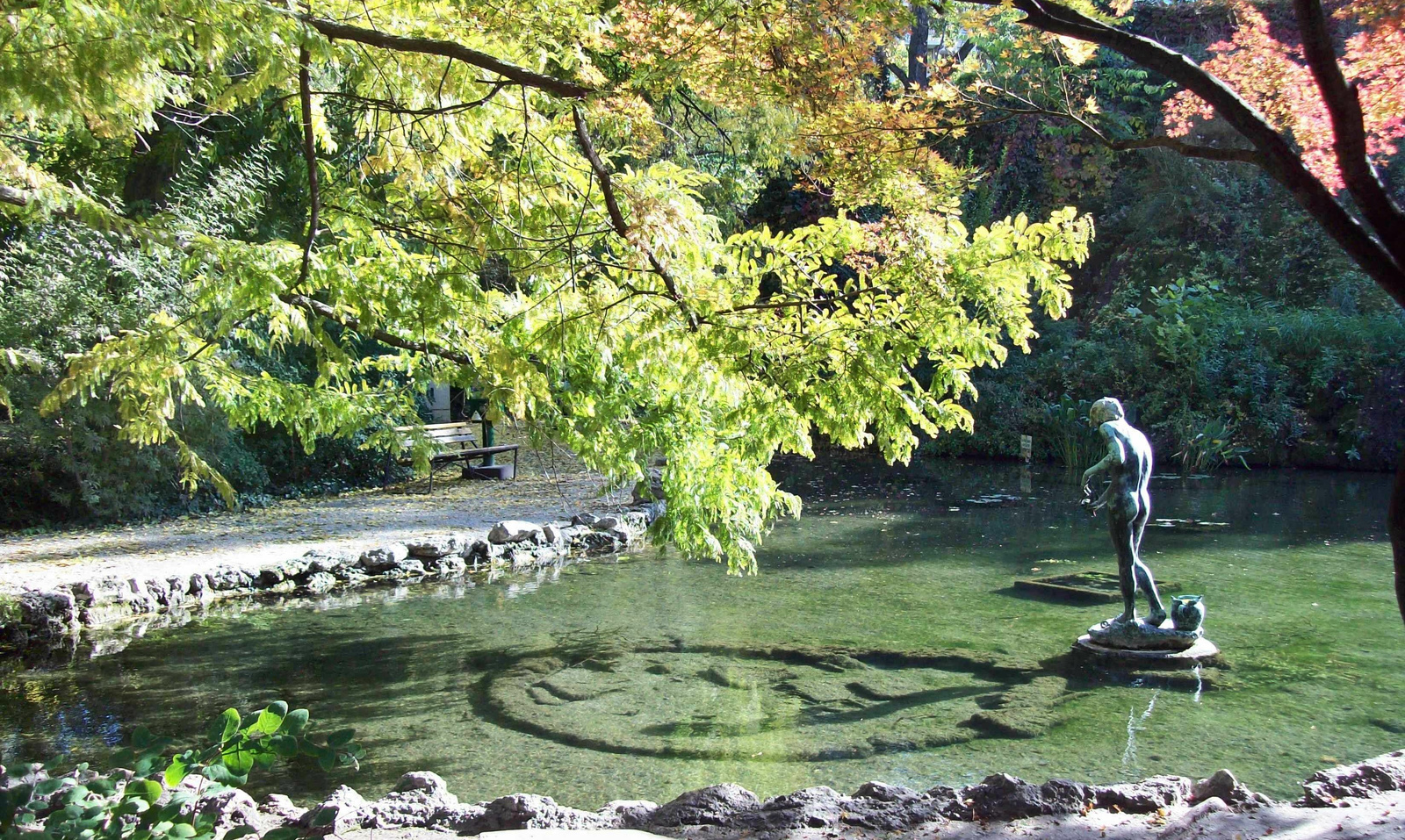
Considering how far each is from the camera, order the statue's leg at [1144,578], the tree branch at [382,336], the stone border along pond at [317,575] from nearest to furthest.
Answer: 1. the tree branch at [382,336]
2. the statue's leg at [1144,578]
3. the stone border along pond at [317,575]

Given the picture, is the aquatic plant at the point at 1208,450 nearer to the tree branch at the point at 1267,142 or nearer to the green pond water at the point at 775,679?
the green pond water at the point at 775,679

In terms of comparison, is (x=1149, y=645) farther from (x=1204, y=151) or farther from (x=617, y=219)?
(x=617, y=219)

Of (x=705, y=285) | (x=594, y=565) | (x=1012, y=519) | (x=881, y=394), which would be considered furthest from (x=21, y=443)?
(x=1012, y=519)

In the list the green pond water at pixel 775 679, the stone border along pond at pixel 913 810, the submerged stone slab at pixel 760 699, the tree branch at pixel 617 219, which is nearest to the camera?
the stone border along pond at pixel 913 810

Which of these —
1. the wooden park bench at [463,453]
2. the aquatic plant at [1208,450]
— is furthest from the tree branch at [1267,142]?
the aquatic plant at [1208,450]

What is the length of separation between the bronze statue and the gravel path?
130 inches

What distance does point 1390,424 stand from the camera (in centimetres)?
1617

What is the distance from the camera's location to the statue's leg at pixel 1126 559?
6.55m

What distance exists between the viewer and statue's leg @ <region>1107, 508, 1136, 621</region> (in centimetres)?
655

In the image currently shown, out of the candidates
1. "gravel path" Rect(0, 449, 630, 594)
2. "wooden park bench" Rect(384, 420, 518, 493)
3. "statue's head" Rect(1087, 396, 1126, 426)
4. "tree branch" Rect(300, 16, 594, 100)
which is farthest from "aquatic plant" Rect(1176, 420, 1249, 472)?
"tree branch" Rect(300, 16, 594, 100)

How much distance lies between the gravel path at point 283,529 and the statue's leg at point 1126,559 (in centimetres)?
335

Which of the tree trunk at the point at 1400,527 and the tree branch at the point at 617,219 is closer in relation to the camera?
the tree trunk at the point at 1400,527

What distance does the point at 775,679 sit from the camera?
20.3 ft

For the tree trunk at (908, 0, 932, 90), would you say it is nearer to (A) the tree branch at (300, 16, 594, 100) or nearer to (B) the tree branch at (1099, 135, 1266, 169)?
(B) the tree branch at (1099, 135, 1266, 169)
